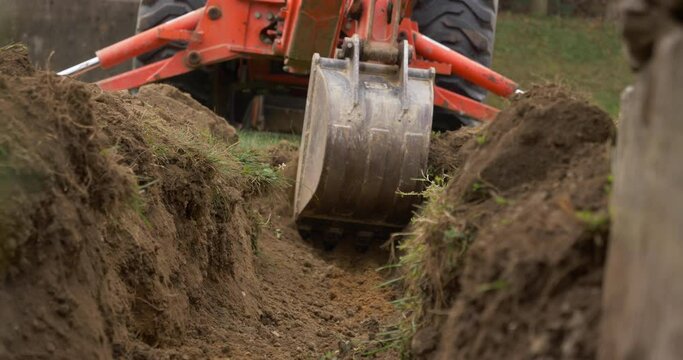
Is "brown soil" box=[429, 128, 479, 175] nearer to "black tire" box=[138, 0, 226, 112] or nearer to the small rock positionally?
"black tire" box=[138, 0, 226, 112]

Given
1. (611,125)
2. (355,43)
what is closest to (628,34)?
(611,125)

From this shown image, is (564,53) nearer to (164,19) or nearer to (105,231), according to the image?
(164,19)

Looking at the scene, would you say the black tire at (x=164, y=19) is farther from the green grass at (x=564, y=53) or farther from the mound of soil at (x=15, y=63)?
the green grass at (x=564, y=53)

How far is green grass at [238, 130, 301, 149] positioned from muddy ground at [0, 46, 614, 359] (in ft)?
7.23

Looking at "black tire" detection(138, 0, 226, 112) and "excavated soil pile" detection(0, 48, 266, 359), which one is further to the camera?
"black tire" detection(138, 0, 226, 112)

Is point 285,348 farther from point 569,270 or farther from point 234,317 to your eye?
point 569,270

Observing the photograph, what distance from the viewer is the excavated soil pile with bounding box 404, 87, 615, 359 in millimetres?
3211

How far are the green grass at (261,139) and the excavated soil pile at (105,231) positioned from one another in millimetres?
2486

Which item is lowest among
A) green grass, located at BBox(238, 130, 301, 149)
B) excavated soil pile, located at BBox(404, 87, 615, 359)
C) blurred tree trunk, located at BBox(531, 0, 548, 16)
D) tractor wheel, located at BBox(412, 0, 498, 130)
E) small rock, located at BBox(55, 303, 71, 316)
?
green grass, located at BBox(238, 130, 301, 149)

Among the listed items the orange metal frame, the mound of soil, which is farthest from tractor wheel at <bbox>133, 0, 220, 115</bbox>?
the mound of soil

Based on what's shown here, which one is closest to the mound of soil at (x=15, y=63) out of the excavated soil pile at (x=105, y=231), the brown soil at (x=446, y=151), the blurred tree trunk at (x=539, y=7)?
the excavated soil pile at (x=105, y=231)

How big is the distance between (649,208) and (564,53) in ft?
68.3

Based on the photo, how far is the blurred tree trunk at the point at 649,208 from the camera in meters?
2.51

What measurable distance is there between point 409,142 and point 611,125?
3445 mm
